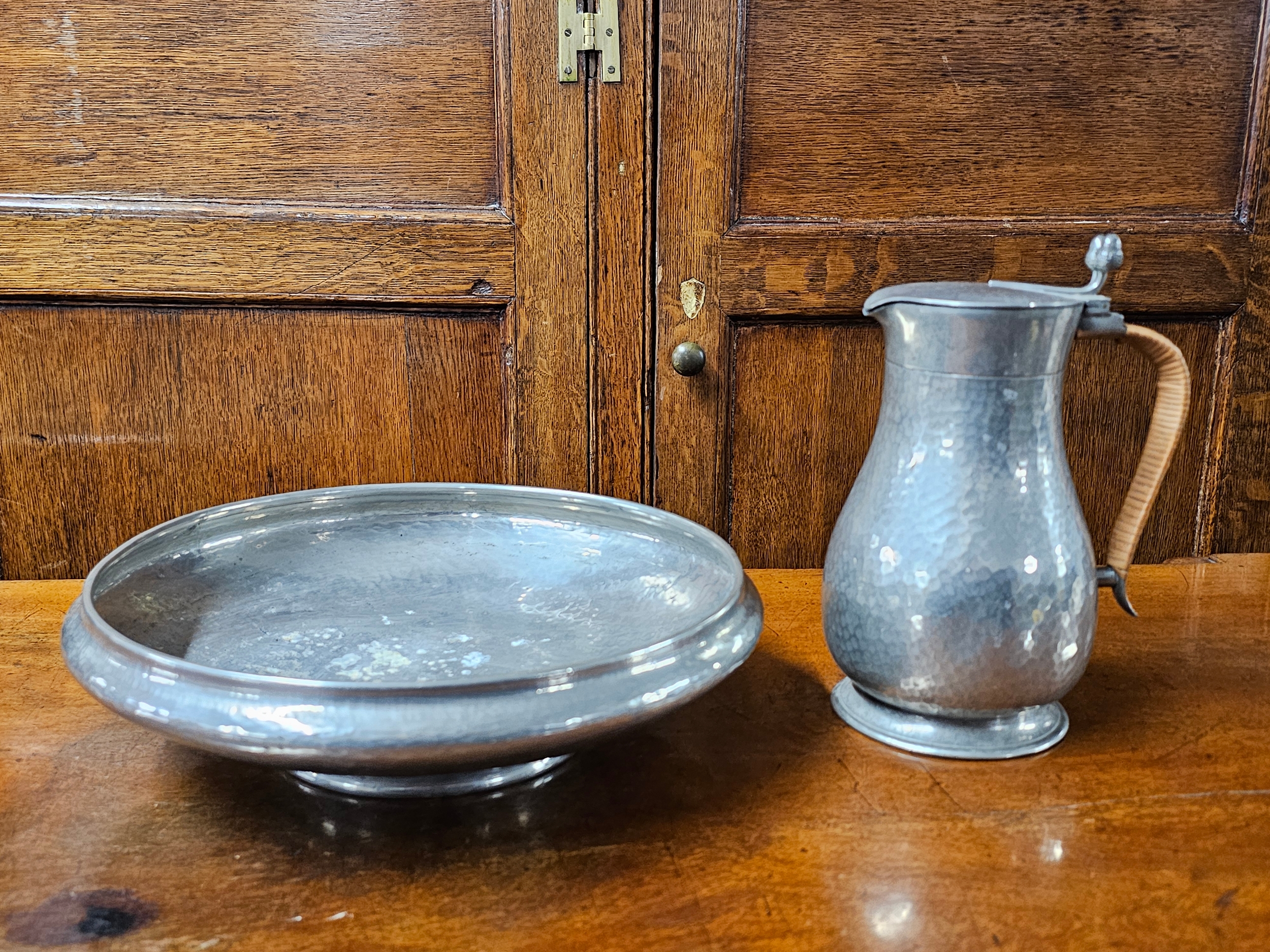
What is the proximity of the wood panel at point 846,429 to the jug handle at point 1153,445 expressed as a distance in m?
0.44

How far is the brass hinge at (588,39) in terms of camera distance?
0.88 meters

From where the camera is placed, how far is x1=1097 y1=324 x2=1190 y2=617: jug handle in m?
0.51

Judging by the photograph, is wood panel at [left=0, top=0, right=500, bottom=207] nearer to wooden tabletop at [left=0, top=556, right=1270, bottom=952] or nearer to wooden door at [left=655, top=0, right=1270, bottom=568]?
wooden door at [left=655, top=0, right=1270, bottom=568]

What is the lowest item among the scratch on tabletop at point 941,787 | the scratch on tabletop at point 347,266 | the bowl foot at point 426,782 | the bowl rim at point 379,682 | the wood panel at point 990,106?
the scratch on tabletop at point 941,787

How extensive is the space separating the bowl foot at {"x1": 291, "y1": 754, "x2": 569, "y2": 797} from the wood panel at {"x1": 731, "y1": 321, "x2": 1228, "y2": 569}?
542 millimetres

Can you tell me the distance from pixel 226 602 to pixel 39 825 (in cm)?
16

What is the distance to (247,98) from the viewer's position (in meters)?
0.88

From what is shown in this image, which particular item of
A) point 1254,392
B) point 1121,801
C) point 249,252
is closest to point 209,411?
point 249,252

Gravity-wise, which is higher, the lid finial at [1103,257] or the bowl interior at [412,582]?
the lid finial at [1103,257]

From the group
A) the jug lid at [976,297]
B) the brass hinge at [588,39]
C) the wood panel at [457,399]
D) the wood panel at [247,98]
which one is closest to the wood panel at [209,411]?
the wood panel at [457,399]

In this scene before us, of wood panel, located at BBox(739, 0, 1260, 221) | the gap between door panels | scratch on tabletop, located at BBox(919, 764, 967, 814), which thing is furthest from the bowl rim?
wood panel, located at BBox(739, 0, 1260, 221)

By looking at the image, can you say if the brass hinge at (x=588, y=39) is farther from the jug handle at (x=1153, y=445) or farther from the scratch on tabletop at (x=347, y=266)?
the jug handle at (x=1153, y=445)

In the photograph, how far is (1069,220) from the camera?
3.12 feet

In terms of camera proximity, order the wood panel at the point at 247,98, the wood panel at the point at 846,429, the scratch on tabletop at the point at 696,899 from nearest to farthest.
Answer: the scratch on tabletop at the point at 696,899
the wood panel at the point at 247,98
the wood panel at the point at 846,429
